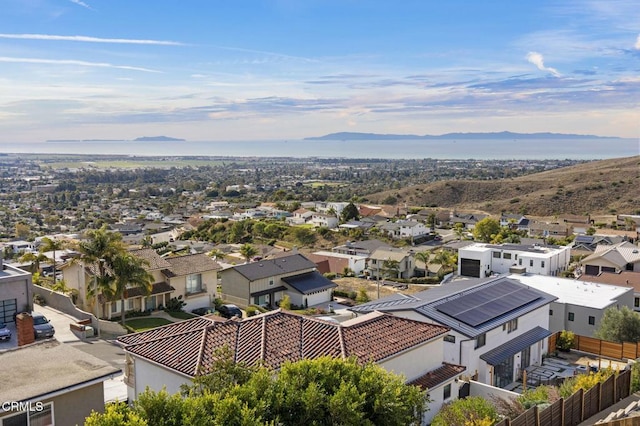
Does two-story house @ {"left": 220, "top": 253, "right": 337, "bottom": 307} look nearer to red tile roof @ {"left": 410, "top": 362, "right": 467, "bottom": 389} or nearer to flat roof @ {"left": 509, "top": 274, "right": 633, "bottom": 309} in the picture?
flat roof @ {"left": 509, "top": 274, "right": 633, "bottom": 309}

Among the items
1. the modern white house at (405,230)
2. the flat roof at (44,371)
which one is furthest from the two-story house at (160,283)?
the modern white house at (405,230)

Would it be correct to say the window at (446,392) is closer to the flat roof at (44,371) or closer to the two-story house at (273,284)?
the flat roof at (44,371)

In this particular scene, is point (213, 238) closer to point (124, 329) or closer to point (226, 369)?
point (124, 329)

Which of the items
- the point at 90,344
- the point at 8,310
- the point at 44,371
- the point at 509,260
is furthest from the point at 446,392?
the point at 509,260

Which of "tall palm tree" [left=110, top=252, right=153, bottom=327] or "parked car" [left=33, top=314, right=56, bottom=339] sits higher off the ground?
"tall palm tree" [left=110, top=252, right=153, bottom=327]

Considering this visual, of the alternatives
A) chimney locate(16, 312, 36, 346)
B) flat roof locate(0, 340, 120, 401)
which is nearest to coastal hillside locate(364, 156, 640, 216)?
chimney locate(16, 312, 36, 346)

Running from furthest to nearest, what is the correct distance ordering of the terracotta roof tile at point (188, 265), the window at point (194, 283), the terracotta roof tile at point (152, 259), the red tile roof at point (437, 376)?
the window at point (194, 283), the terracotta roof tile at point (188, 265), the terracotta roof tile at point (152, 259), the red tile roof at point (437, 376)
